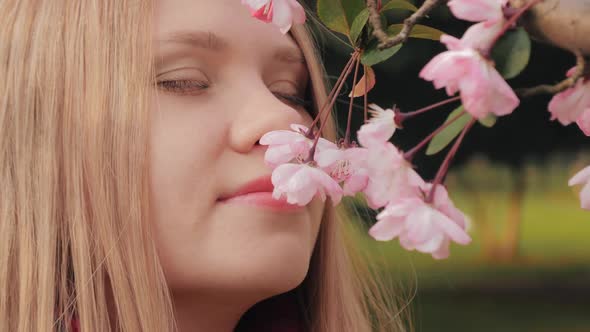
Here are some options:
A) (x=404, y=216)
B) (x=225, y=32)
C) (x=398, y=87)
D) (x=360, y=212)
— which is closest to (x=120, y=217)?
(x=225, y=32)

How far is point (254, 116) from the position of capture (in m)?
1.12

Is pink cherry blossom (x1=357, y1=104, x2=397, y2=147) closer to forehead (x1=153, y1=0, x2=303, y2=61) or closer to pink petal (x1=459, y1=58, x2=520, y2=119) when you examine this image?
pink petal (x1=459, y1=58, x2=520, y2=119)

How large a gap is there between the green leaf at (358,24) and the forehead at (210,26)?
1.08 ft

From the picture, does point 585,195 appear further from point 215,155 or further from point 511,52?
point 215,155

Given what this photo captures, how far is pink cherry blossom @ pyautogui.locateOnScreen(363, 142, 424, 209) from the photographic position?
74 cm

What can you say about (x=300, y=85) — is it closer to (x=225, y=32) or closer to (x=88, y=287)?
(x=225, y=32)

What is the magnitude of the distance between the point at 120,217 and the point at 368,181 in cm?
40

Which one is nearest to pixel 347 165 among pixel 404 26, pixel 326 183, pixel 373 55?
pixel 326 183

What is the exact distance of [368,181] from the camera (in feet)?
2.79

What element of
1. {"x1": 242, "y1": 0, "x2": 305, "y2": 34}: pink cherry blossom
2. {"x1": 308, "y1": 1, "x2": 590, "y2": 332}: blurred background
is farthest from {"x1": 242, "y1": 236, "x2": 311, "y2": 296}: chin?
{"x1": 308, "y1": 1, "x2": 590, "y2": 332}: blurred background

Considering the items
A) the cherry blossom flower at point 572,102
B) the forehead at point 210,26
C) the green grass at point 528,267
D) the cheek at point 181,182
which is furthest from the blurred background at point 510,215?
the cherry blossom flower at point 572,102

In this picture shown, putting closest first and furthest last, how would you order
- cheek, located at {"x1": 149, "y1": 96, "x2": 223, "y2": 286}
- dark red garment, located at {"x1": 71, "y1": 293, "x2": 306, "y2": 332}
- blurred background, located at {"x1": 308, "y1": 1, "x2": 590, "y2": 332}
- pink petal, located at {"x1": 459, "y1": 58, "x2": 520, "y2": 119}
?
pink petal, located at {"x1": 459, "y1": 58, "x2": 520, "y2": 119}, cheek, located at {"x1": 149, "y1": 96, "x2": 223, "y2": 286}, dark red garment, located at {"x1": 71, "y1": 293, "x2": 306, "y2": 332}, blurred background, located at {"x1": 308, "y1": 1, "x2": 590, "y2": 332}

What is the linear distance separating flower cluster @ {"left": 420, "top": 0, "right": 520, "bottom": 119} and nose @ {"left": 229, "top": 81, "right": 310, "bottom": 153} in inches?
19.1

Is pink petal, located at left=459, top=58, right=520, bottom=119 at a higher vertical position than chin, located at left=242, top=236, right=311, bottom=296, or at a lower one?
higher
